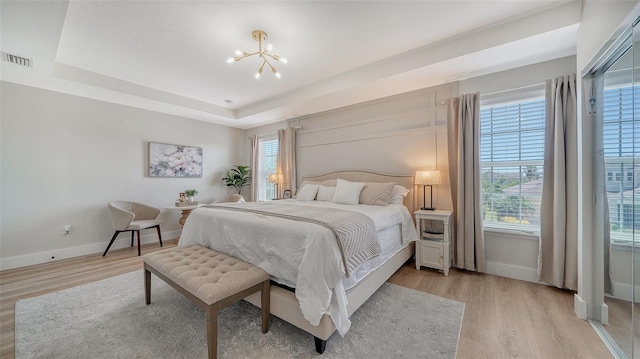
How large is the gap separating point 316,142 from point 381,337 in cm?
356

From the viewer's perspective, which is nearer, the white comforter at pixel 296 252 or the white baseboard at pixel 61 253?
the white comforter at pixel 296 252

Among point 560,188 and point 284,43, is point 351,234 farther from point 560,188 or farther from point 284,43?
point 560,188

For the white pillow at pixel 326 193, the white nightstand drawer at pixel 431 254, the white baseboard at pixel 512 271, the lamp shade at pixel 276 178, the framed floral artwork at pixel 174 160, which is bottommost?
the white baseboard at pixel 512 271

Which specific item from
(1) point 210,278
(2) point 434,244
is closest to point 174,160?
(1) point 210,278

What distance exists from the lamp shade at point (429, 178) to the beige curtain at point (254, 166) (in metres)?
4.00

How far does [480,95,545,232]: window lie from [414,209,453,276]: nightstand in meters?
0.63

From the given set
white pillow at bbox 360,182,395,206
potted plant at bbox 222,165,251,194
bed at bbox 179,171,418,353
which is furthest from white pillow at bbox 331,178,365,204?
potted plant at bbox 222,165,251,194

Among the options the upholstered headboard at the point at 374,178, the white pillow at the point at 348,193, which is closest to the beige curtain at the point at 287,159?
the upholstered headboard at the point at 374,178

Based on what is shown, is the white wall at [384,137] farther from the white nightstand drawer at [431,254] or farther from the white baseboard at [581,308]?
the white baseboard at [581,308]

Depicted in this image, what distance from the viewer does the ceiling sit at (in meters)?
2.07

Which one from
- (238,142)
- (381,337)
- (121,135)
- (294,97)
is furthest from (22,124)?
(381,337)

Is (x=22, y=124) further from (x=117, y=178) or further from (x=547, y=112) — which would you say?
(x=547, y=112)

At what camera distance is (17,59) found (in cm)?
256

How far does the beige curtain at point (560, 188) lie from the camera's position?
2320mm
